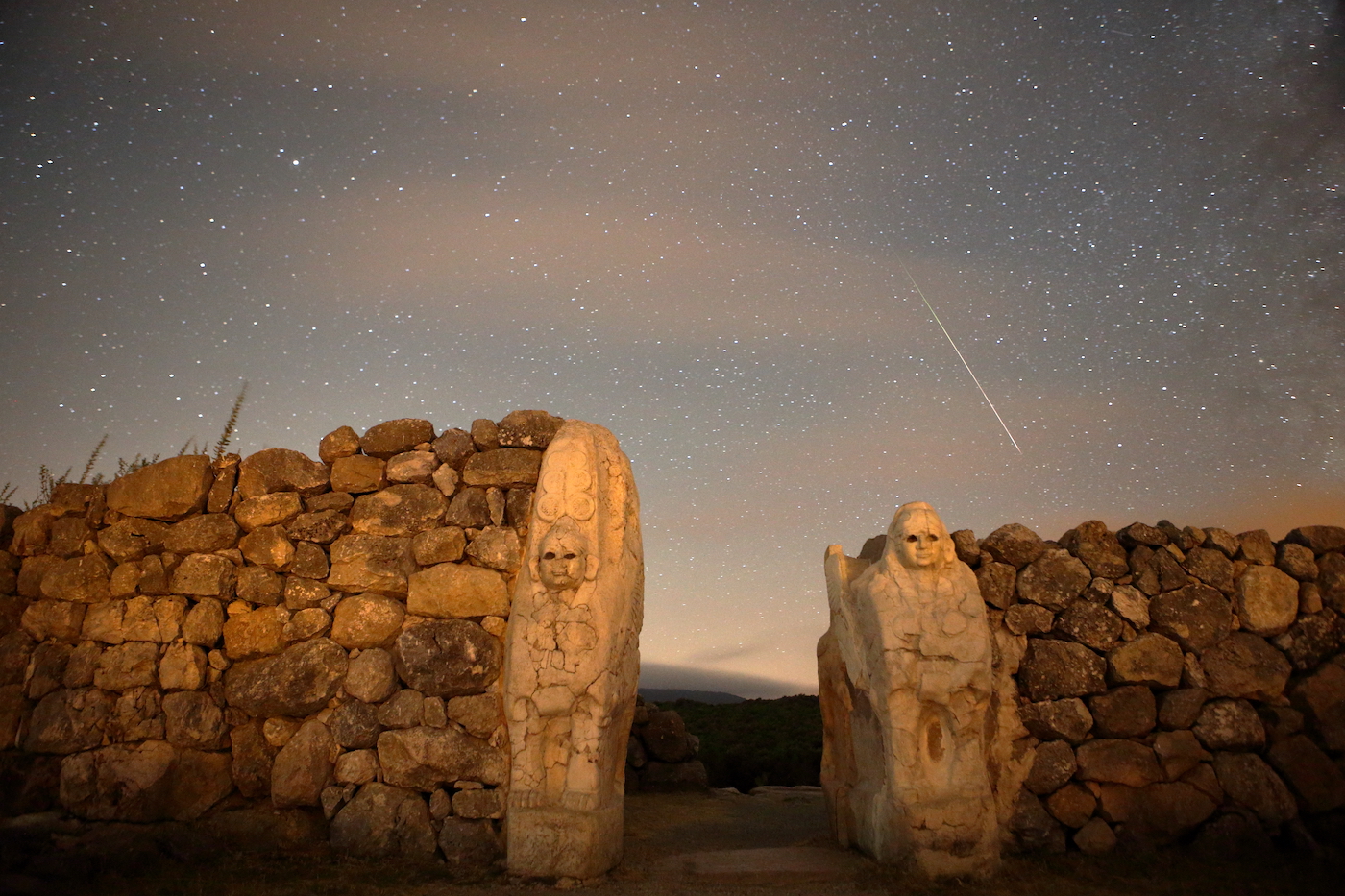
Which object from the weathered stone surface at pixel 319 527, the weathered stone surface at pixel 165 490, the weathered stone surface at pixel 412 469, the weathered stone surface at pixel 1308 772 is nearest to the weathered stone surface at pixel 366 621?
the weathered stone surface at pixel 319 527

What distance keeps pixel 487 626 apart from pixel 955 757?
3638 mm

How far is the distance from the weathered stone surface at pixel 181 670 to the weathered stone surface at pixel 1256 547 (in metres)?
8.48

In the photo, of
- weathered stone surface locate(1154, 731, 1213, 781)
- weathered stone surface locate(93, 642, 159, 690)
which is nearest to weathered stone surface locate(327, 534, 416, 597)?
weathered stone surface locate(93, 642, 159, 690)

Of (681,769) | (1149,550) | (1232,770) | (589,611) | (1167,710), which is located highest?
(1149,550)

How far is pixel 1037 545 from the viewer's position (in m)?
7.38

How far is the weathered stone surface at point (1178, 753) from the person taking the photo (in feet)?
22.4

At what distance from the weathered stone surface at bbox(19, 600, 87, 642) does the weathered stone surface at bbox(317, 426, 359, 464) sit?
216 cm

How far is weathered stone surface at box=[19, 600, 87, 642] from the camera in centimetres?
684

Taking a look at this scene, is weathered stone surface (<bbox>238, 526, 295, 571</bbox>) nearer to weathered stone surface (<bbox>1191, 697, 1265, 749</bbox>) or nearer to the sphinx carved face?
the sphinx carved face

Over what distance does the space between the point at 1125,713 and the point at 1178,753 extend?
478 millimetres

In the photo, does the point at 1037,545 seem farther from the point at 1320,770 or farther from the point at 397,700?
the point at 397,700

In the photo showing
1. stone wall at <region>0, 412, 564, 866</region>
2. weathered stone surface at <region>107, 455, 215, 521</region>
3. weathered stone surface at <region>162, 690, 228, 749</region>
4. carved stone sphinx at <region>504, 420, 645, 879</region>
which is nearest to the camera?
carved stone sphinx at <region>504, 420, 645, 879</region>

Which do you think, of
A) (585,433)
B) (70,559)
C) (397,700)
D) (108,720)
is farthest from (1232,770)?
(70,559)

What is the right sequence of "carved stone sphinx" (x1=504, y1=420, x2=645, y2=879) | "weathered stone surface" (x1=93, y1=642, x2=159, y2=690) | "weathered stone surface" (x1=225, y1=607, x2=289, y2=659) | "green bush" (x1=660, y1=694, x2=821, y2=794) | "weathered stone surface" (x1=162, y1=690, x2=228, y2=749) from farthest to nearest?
"green bush" (x1=660, y1=694, x2=821, y2=794) < "weathered stone surface" (x1=225, y1=607, x2=289, y2=659) < "weathered stone surface" (x1=93, y1=642, x2=159, y2=690) < "weathered stone surface" (x1=162, y1=690, x2=228, y2=749) < "carved stone sphinx" (x1=504, y1=420, x2=645, y2=879)
